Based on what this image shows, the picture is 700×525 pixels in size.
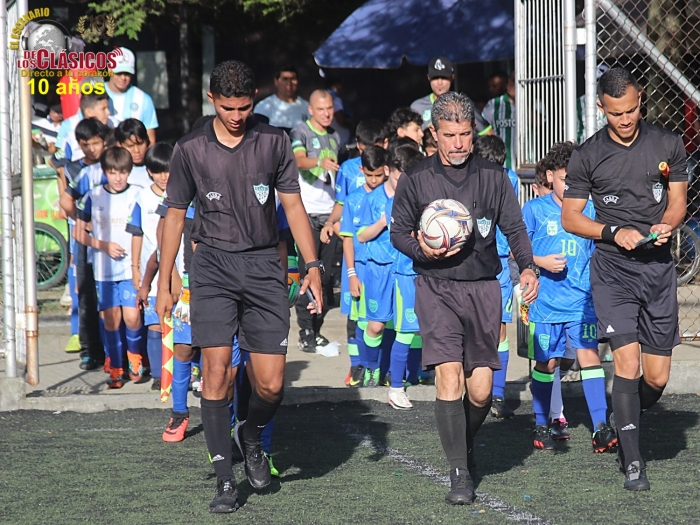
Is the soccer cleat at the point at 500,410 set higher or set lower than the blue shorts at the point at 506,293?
lower

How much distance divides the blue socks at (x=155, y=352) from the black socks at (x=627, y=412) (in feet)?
12.6

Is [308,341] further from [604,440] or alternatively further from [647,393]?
[647,393]

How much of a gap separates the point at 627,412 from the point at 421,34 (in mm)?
7841

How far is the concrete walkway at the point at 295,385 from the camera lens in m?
8.16

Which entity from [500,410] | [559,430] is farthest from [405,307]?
[559,430]

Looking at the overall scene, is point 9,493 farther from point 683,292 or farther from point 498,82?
point 498,82

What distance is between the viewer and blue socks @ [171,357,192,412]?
23.9 ft

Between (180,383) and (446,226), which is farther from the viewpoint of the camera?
(180,383)

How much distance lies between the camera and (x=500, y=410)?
25.8ft

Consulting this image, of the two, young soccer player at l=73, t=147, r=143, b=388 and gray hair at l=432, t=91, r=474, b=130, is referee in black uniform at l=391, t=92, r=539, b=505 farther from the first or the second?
young soccer player at l=73, t=147, r=143, b=388

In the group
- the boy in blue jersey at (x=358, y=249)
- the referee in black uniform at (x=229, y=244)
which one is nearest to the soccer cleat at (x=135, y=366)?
the boy in blue jersey at (x=358, y=249)

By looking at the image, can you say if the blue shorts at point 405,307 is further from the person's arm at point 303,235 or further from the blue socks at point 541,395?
the person's arm at point 303,235

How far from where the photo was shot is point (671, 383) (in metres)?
8.40

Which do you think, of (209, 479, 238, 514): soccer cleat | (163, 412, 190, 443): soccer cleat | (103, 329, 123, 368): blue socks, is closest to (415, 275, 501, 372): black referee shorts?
(209, 479, 238, 514): soccer cleat
